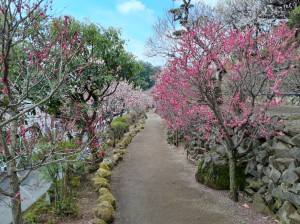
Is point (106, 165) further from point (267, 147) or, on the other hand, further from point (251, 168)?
point (267, 147)

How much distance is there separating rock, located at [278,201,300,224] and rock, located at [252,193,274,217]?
1.88ft

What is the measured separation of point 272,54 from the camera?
6074 mm

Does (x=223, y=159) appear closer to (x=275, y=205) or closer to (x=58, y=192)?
(x=275, y=205)

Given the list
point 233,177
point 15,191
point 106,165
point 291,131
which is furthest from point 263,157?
point 106,165

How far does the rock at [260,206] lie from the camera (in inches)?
233

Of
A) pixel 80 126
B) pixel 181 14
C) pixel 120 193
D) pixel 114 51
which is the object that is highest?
pixel 181 14

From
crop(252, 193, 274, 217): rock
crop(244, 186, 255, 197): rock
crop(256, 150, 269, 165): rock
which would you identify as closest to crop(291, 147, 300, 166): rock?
crop(256, 150, 269, 165): rock

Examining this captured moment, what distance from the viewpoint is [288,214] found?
501cm

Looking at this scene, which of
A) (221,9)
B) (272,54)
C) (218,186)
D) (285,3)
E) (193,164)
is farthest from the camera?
(221,9)

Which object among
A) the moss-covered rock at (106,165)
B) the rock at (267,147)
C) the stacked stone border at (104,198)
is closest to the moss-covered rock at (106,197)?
the stacked stone border at (104,198)

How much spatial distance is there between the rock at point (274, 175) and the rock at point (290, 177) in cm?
33

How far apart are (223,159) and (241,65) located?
303 cm

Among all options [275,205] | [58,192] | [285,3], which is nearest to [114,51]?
[58,192]

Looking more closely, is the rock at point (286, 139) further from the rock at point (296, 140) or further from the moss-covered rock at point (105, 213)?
the moss-covered rock at point (105, 213)
